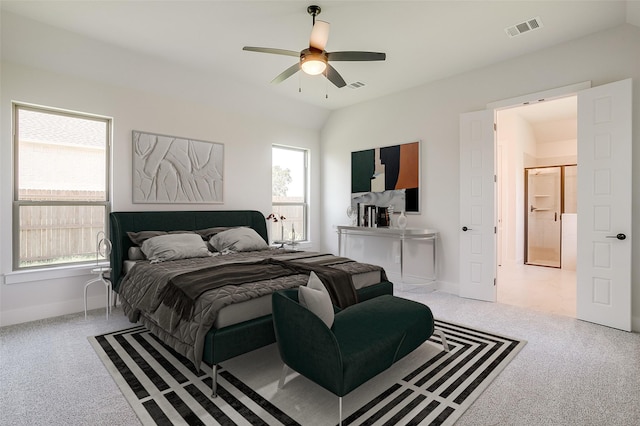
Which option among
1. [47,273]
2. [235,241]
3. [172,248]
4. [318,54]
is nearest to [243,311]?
[172,248]

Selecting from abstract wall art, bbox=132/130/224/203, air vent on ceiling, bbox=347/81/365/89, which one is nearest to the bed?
abstract wall art, bbox=132/130/224/203

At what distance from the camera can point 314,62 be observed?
9.59 feet

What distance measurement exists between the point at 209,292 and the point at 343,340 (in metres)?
1.03

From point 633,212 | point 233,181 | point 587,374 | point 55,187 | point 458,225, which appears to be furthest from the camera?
point 233,181

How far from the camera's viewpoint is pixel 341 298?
2.90 m

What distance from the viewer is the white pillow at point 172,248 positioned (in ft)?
12.0

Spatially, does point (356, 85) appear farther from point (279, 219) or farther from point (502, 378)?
point (502, 378)

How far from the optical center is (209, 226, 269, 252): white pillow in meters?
4.32

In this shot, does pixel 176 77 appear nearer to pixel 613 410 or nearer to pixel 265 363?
pixel 265 363

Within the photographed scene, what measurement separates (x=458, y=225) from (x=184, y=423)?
403 cm

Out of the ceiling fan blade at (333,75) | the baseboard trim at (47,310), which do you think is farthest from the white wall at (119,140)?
the ceiling fan blade at (333,75)

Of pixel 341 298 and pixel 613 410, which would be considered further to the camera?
pixel 341 298

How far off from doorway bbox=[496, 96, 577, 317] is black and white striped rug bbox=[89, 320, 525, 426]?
429 centimetres

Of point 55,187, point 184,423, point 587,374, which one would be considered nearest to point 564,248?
point 587,374
